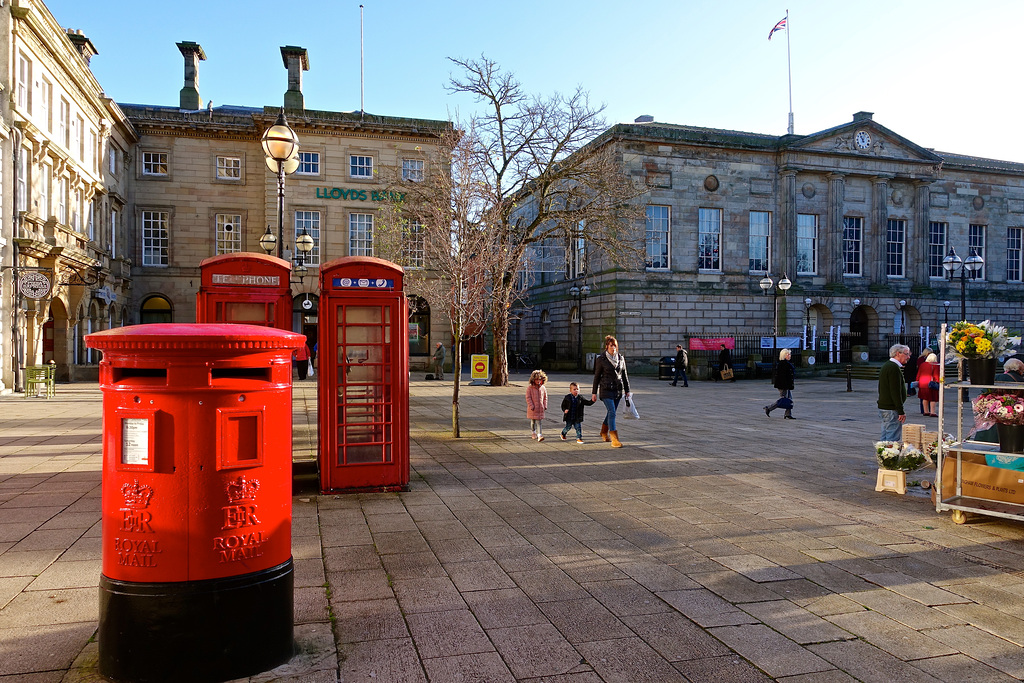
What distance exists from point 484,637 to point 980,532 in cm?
508

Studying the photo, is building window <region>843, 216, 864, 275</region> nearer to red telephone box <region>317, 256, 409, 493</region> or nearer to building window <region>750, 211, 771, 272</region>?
building window <region>750, 211, 771, 272</region>

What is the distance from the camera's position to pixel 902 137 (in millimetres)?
41750

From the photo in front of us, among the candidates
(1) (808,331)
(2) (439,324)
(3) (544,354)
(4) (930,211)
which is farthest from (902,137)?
(2) (439,324)

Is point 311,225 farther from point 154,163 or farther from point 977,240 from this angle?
point 977,240

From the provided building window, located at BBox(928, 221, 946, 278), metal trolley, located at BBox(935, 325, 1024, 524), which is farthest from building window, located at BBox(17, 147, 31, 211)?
building window, located at BBox(928, 221, 946, 278)

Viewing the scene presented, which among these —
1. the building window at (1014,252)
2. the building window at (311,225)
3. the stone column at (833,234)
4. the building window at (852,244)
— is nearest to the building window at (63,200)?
the building window at (311,225)

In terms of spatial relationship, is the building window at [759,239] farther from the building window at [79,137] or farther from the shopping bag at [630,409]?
the building window at [79,137]

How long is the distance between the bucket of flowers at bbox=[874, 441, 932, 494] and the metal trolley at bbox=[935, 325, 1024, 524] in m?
0.77

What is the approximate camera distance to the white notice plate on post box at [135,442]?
3395 mm

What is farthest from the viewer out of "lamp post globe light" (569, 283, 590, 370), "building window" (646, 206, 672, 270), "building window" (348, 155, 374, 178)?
"lamp post globe light" (569, 283, 590, 370)

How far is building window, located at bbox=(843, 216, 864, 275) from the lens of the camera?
1662 inches

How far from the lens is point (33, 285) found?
21.2m

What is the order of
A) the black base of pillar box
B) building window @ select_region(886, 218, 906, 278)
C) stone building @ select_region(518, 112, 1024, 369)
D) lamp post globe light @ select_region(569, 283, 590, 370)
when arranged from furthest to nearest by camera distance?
building window @ select_region(886, 218, 906, 278) → lamp post globe light @ select_region(569, 283, 590, 370) → stone building @ select_region(518, 112, 1024, 369) → the black base of pillar box

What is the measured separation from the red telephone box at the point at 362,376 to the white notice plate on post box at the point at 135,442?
410 cm
